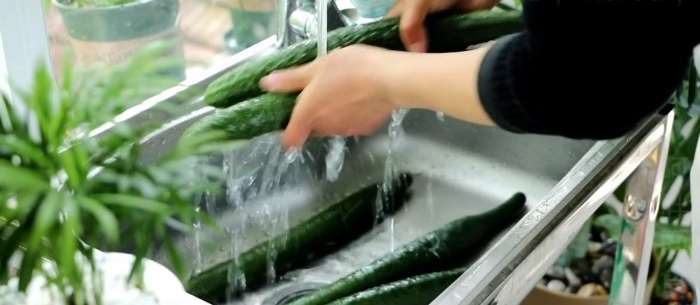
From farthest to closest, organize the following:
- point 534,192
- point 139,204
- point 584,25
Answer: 1. point 534,192
2. point 584,25
3. point 139,204

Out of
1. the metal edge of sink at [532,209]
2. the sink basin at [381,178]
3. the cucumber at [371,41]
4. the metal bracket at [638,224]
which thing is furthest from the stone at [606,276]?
the cucumber at [371,41]

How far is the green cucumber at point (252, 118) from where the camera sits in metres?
0.84

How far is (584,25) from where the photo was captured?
634 mm

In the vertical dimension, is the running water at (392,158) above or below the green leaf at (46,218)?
below

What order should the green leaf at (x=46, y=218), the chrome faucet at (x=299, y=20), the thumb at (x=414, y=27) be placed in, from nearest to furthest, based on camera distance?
the green leaf at (x=46, y=218)
the thumb at (x=414, y=27)
the chrome faucet at (x=299, y=20)

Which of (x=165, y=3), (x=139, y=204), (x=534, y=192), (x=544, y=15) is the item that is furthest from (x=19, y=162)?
(x=165, y=3)

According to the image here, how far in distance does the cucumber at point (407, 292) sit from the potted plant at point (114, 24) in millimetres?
594

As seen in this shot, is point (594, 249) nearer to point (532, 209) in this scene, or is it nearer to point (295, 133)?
point (532, 209)

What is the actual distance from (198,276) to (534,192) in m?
0.45

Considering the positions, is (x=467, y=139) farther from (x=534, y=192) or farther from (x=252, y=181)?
(x=252, y=181)

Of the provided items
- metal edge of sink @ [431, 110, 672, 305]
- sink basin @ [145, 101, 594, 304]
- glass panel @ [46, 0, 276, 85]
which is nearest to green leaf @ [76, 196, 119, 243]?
A: metal edge of sink @ [431, 110, 672, 305]

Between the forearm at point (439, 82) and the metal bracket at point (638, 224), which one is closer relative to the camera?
the forearm at point (439, 82)

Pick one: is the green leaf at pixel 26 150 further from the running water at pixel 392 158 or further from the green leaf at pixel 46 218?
the running water at pixel 392 158

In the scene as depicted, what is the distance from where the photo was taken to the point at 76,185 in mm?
510
